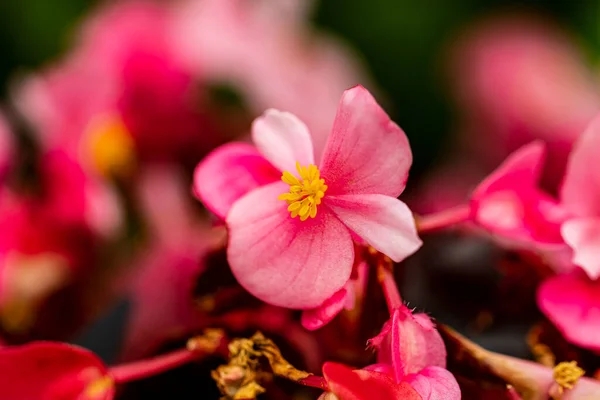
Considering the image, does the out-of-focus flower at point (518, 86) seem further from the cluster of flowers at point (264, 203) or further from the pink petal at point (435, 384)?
the pink petal at point (435, 384)

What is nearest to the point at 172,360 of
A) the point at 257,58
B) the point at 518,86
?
the point at 257,58

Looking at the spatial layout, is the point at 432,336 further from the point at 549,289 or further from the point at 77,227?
the point at 77,227

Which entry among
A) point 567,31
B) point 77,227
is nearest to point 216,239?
point 77,227

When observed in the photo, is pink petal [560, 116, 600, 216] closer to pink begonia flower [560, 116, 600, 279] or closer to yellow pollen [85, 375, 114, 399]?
pink begonia flower [560, 116, 600, 279]

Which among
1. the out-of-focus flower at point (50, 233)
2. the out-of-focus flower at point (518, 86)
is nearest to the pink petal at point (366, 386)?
the out-of-focus flower at point (50, 233)

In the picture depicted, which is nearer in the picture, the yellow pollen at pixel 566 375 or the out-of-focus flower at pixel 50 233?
the yellow pollen at pixel 566 375

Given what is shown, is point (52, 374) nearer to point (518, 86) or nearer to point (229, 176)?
point (229, 176)

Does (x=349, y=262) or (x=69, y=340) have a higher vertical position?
(x=349, y=262)
